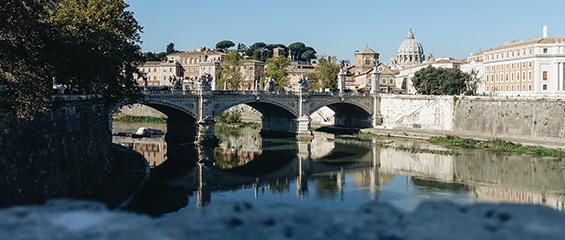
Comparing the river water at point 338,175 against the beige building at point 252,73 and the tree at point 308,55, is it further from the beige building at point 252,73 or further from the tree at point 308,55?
the tree at point 308,55

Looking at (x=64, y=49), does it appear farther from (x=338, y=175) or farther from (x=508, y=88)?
(x=508, y=88)

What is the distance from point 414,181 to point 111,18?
51.7ft

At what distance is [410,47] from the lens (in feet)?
412

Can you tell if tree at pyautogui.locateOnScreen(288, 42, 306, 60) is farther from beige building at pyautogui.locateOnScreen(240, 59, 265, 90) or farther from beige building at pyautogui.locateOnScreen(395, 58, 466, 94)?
beige building at pyautogui.locateOnScreen(240, 59, 265, 90)

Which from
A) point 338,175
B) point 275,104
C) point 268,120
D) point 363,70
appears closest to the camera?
point 338,175

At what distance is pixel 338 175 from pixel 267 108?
2365 centimetres

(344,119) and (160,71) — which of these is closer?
(344,119)

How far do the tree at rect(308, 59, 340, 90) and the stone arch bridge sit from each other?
329 inches

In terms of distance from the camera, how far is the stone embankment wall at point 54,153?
16422 mm

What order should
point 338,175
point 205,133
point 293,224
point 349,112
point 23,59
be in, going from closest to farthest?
point 293,224 < point 23,59 < point 338,175 < point 205,133 < point 349,112

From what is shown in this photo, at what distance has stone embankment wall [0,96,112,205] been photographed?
16422 mm

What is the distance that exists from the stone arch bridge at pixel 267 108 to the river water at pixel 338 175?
7.67 ft

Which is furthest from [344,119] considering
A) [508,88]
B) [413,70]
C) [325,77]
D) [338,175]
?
[413,70]

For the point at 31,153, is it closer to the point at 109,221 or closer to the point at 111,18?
the point at 109,221
